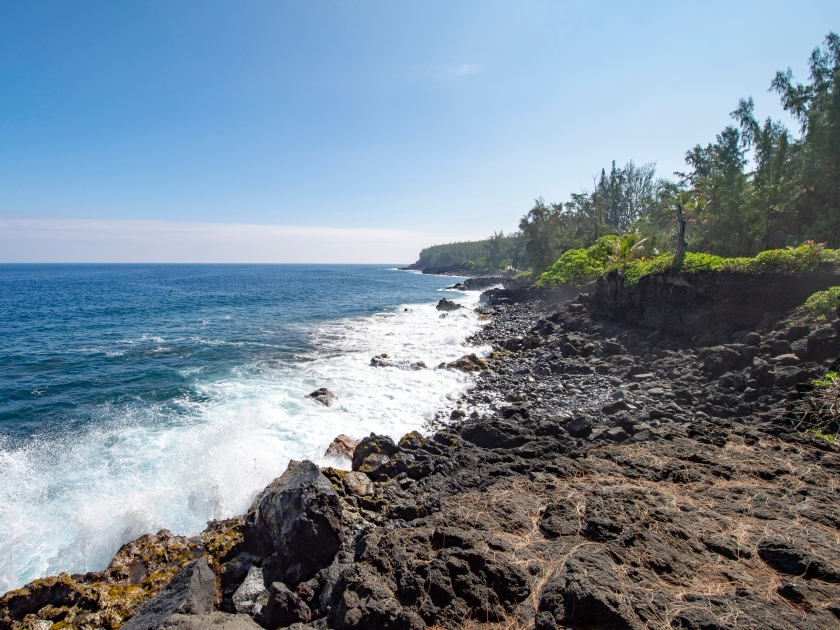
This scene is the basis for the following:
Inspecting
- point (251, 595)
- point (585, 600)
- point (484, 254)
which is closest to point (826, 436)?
point (585, 600)

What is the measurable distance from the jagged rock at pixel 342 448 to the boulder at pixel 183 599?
562 centimetres

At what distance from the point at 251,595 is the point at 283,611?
129 centimetres

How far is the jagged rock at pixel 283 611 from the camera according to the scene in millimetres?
5635

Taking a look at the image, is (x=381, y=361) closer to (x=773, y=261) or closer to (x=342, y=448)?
(x=342, y=448)

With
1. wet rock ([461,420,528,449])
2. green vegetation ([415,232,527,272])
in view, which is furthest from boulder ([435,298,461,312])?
green vegetation ([415,232,527,272])

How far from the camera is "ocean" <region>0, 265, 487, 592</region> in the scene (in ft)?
32.5

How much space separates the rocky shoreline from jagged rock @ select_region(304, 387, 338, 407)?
18.0 feet

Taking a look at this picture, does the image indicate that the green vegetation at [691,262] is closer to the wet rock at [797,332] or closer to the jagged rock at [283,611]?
the wet rock at [797,332]

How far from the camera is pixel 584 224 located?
5972cm

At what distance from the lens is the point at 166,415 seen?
623 inches

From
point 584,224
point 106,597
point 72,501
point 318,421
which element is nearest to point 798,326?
point 318,421

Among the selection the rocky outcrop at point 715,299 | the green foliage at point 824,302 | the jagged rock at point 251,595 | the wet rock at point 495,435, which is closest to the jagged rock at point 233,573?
the jagged rock at point 251,595

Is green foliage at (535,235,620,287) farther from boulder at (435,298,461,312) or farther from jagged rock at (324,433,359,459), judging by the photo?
jagged rock at (324,433,359,459)

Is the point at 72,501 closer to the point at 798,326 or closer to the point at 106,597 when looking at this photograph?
the point at 106,597
